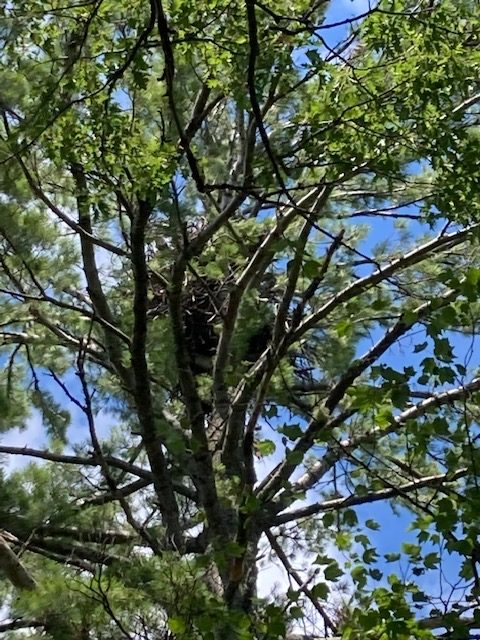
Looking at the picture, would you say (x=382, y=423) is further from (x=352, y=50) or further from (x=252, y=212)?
(x=252, y=212)

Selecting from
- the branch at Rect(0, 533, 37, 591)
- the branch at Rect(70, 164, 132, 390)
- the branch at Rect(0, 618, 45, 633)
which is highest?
the branch at Rect(70, 164, 132, 390)

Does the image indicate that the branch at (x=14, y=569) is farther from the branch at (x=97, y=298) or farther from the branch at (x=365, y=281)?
the branch at (x=365, y=281)

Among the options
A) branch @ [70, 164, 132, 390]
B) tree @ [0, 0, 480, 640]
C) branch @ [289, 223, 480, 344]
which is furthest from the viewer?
A: branch @ [70, 164, 132, 390]

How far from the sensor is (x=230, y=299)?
14.9 ft

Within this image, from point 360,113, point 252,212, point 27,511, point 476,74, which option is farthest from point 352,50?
point 27,511

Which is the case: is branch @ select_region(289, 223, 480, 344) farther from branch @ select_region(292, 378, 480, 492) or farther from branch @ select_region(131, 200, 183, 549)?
branch @ select_region(131, 200, 183, 549)

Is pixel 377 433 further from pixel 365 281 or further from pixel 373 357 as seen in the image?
pixel 365 281

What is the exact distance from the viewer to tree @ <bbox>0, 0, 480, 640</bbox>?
→ 8.91 ft

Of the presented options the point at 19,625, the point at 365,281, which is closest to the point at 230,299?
the point at 365,281

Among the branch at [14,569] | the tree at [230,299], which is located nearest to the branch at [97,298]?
the tree at [230,299]

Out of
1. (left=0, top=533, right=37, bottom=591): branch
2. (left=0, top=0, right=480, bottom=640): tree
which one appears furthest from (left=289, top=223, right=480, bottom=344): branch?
(left=0, top=533, right=37, bottom=591): branch

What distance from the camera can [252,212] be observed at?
675cm

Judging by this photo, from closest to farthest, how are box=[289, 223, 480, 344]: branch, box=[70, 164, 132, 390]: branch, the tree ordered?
the tree, box=[289, 223, 480, 344]: branch, box=[70, 164, 132, 390]: branch

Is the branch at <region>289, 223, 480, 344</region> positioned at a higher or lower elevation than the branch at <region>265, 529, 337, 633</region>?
higher
